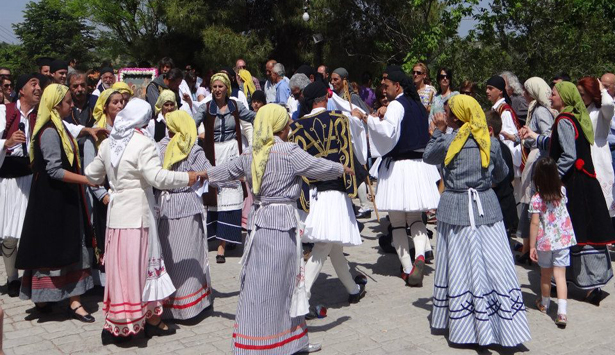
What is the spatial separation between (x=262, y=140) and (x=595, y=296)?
143 inches

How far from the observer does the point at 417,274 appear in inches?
274

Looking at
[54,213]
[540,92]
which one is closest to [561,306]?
[540,92]

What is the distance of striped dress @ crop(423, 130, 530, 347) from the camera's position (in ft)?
17.4

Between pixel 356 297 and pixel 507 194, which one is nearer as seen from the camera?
pixel 356 297

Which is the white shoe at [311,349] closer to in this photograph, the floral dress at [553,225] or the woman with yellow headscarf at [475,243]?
the woman with yellow headscarf at [475,243]

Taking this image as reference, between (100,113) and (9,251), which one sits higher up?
(100,113)

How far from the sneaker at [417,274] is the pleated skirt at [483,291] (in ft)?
4.76

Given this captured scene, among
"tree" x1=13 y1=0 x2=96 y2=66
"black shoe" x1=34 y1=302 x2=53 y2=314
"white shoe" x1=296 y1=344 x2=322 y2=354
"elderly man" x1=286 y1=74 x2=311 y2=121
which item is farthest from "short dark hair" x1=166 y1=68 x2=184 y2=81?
"tree" x1=13 y1=0 x2=96 y2=66

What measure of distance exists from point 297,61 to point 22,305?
48.1 feet

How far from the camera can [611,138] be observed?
27.2 feet

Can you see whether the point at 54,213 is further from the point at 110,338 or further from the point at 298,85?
the point at 298,85

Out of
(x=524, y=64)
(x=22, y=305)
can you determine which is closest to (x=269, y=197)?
(x=22, y=305)

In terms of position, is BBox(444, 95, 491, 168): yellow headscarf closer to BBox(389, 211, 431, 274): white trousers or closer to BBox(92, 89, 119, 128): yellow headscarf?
BBox(389, 211, 431, 274): white trousers

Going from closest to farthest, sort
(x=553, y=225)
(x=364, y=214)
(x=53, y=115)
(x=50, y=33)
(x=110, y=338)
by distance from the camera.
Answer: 1. (x=110, y=338)
2. (x=53, y=115)
3. (x=553, y=225)
4. (x=364, y=214)
5. (x=50, y=33)
